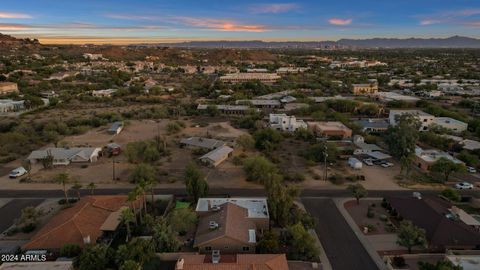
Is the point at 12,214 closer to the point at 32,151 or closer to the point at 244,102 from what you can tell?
the point at 32,151

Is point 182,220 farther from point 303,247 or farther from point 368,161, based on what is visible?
point 368,161

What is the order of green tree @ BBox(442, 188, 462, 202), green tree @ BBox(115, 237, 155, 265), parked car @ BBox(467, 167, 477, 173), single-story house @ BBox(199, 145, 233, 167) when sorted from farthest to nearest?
1. single-story house @ BBox(199, 145, 233, 167)
2. parked car @ BBox(467, 167, 477, 173)
3. green tree @ BBox(442, 188, 462, 202)
4. green tree @ BBox(115, 237, 155, 265)

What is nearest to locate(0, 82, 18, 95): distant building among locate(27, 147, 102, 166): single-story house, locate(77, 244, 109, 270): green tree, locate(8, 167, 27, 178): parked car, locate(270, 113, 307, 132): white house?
locate(27, 147, 102, 166): single-story house

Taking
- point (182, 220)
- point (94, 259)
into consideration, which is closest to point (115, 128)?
point (182, 220)

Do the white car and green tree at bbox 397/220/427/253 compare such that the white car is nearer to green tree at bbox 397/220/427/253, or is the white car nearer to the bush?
green tree at bbox 397/220/427/253

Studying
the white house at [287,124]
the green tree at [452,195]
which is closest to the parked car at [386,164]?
the green tree at [452,195]

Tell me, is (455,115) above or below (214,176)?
above

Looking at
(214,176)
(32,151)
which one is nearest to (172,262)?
(214,176)
